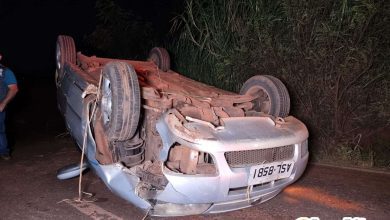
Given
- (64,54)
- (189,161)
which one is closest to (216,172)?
(189,161)

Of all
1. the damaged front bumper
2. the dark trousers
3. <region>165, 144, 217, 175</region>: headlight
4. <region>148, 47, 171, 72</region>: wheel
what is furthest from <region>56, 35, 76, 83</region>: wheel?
<region>165, 144, 217, 175</region>: headlight

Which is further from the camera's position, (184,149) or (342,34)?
(342,34)

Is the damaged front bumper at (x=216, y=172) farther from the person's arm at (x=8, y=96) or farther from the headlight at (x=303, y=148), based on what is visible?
the person's arm at (x=8, y=96)

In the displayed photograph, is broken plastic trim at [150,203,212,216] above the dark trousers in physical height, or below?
above

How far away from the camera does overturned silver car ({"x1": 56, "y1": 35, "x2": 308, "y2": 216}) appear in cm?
299

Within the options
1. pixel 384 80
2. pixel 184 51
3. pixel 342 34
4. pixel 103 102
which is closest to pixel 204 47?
pixel 184 51

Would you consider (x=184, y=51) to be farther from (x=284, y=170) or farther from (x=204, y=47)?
(x=284, y=170)

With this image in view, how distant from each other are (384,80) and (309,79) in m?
1.05

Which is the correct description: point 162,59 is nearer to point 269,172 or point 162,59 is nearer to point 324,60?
point 324,60

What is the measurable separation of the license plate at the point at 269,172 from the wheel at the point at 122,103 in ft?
3.37

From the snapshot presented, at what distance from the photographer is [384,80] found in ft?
18.9

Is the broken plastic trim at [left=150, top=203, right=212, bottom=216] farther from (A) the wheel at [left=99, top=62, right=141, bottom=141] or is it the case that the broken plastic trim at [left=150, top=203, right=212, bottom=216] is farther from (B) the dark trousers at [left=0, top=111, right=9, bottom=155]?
(B) the dark trousers at [left=0, top=111, right=9, bottom=155]

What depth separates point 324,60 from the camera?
571cm

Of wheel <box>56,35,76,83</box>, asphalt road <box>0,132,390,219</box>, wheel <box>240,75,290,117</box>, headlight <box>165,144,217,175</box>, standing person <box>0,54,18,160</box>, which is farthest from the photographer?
wheel <box>56,35,76,83</box>
